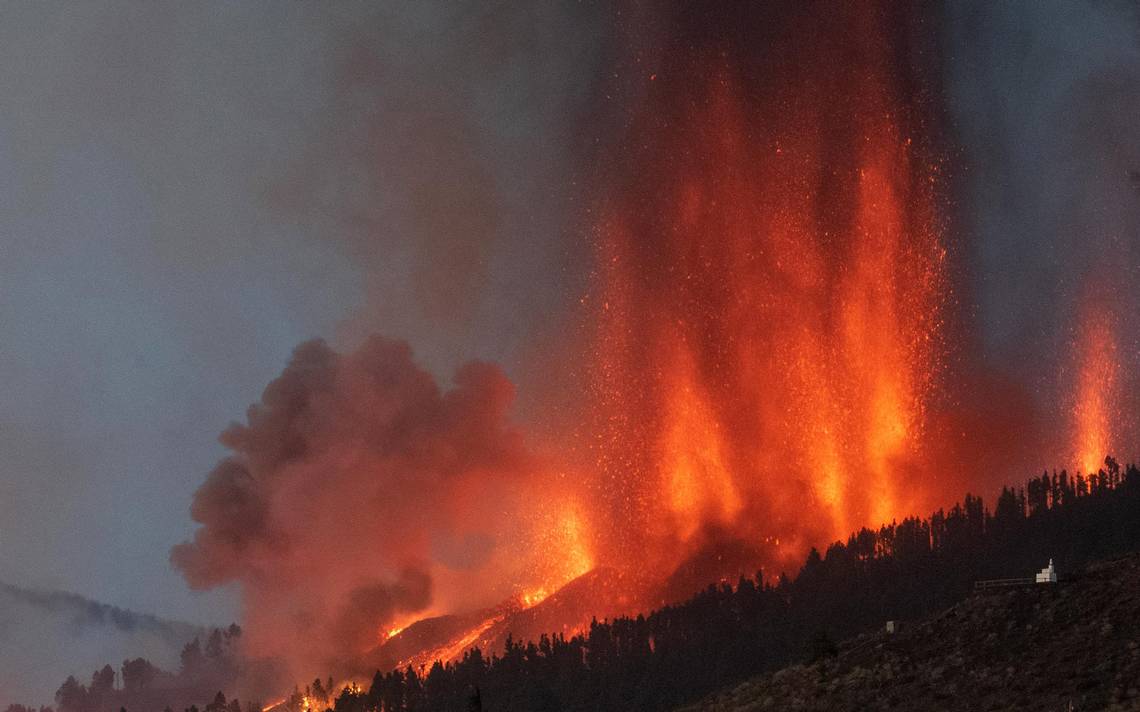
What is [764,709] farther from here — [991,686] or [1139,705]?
[1139,705]

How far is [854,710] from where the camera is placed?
117m

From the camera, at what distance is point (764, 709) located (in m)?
127

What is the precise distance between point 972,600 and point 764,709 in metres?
26.0

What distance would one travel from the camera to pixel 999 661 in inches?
4589

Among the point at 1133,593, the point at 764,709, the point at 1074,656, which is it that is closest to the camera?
the point at 1074,656

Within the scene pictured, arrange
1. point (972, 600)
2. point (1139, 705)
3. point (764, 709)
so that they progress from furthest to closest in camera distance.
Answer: point (972, 600), point (764, 709), point (1139, 705)

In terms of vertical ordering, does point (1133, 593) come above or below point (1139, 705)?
above

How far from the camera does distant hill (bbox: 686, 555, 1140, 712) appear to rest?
345 ft

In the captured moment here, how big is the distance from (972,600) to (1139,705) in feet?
134

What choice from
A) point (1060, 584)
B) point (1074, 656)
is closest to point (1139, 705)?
point (1074, 656)

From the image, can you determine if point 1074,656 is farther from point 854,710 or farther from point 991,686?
point 854,710

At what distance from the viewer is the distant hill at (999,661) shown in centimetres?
10506

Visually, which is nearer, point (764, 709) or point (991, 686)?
point (991, 686)

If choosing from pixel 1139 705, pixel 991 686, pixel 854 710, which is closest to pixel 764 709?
pixel 854 710
